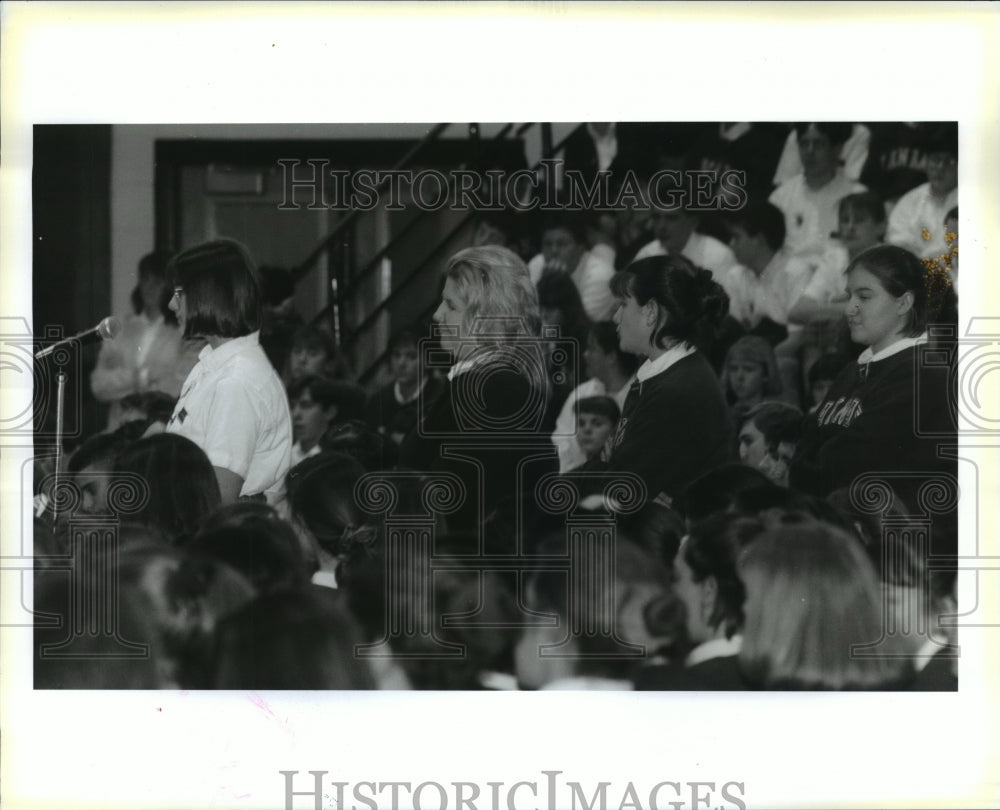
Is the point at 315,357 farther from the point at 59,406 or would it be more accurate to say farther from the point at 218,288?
the point at 59,406

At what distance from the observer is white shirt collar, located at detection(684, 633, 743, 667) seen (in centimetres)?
438

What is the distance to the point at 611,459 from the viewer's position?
437 centimetres

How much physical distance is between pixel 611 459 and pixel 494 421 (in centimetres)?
37

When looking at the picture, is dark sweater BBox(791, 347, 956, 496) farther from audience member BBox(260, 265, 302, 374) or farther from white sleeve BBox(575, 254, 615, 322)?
audience member BBox(260, 265, 302, 374)

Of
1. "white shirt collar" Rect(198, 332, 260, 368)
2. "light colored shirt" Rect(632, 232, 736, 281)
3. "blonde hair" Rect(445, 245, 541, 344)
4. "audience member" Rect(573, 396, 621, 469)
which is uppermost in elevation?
"light colored shirt" Rect(632, 232, 736, 281)

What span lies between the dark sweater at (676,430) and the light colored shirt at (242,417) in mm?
997

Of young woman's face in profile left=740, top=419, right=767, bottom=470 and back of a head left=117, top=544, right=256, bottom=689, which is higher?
young woman's face in profile left=740, top=419, right=767, bottom=470

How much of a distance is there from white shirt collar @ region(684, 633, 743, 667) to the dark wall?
1.90 metres

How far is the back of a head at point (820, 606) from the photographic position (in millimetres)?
4379

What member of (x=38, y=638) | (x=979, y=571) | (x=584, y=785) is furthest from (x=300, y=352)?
(x=979, y=571)

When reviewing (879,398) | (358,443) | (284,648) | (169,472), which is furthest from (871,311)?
(169,472)

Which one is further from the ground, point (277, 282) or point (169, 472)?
point (277, 282)

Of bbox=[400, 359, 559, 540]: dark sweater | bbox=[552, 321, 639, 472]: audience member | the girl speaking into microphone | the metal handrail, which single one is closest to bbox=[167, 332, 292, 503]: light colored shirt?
the girl speaking into microphone

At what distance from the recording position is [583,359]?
14.3 ft
